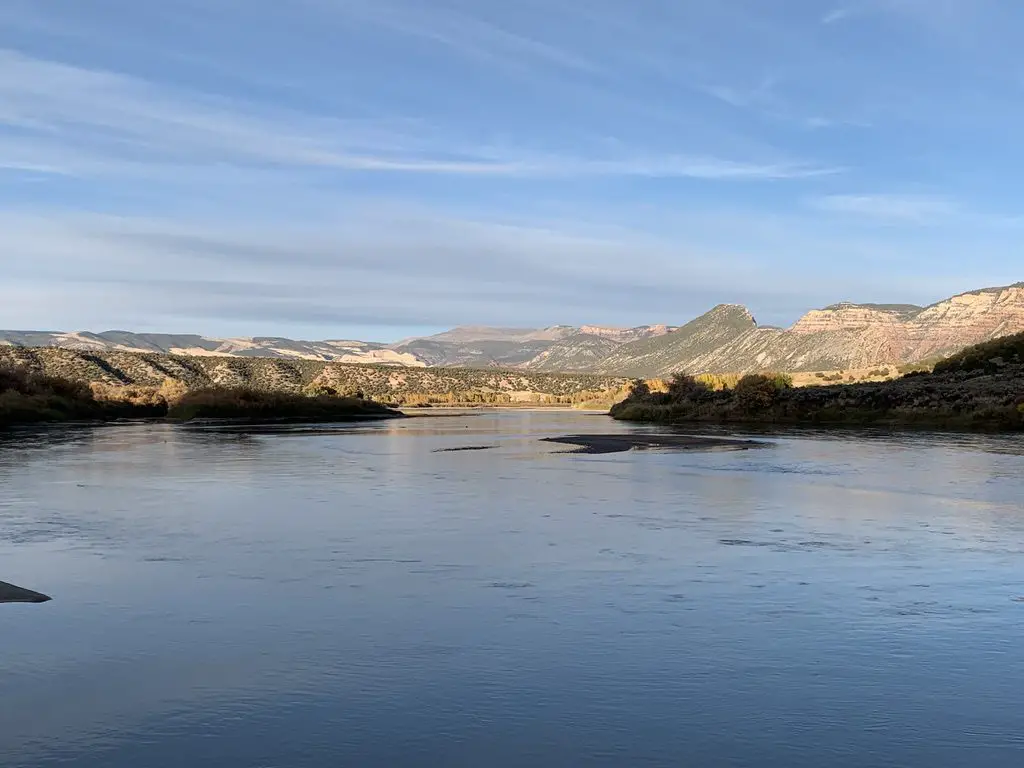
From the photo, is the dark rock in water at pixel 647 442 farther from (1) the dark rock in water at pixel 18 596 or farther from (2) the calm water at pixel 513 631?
(1) the dark rock in water at pixel 18 596

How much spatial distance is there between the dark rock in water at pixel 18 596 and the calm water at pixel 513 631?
12.4 inches

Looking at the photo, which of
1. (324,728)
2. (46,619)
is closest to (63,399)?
(46,619)

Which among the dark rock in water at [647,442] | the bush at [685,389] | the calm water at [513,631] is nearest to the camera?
the calm water at [513,631]

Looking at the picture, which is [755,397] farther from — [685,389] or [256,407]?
[256,407]

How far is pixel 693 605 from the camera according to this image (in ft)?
39.5

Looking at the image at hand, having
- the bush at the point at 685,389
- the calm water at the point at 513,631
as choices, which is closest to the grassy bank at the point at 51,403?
the bush at the point at 685,389

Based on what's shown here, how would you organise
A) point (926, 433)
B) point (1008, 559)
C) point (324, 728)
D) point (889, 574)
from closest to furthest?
point (324, 728), point (889, 574), point (1008, 559), point (926, 433)

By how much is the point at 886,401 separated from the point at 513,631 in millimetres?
66530

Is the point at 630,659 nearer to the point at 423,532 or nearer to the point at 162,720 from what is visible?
the point at 162,720

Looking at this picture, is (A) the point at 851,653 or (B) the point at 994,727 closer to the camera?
(B) the point at 994,727

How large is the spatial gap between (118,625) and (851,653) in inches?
309

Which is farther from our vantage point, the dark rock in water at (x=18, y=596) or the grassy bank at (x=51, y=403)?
the grassy bank at (x=51, y=403)

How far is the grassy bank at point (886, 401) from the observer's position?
6397cm

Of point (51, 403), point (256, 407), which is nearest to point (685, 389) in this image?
point (256, 407)
